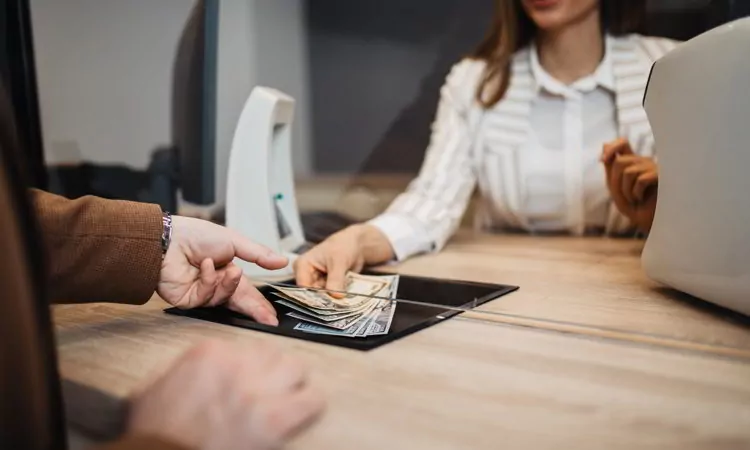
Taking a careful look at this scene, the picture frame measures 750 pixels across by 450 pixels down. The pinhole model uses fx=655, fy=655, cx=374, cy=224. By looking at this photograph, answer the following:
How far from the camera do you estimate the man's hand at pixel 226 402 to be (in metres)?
0.38

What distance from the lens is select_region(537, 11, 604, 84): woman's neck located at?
3.16 ft

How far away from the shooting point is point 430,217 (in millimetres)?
1163

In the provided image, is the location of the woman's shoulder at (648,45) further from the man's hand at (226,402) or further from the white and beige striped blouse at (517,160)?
the man's hand at (226,402)

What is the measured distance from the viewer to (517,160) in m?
1.25

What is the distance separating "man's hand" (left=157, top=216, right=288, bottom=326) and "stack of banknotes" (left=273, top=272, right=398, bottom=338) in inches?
1.2

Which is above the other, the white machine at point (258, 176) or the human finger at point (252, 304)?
the white machine at point (258, 176)

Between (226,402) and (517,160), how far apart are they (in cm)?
96

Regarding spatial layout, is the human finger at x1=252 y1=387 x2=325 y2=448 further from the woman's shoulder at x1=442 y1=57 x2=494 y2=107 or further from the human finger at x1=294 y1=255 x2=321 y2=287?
the woman's shoulder at x1=442 y1=57 x2=494 y2=107

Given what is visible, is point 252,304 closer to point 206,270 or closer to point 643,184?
point 206,270

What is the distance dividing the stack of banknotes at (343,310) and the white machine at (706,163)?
1.00 ft

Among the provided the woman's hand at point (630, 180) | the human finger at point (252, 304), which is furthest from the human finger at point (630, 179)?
the human finger at point (252, 304)

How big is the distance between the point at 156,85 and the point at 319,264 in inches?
14.4

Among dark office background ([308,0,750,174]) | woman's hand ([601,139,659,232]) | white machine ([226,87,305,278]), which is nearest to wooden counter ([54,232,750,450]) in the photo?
woman's hand ([601,139,659,232])

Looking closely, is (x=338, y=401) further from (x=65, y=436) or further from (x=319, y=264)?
(x=319, y=264)
